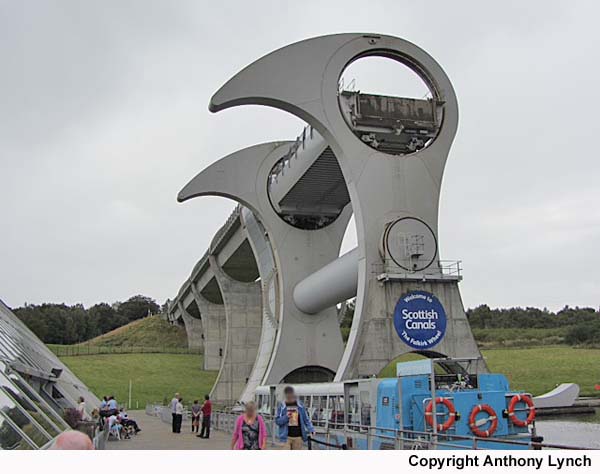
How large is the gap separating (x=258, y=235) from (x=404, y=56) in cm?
1752

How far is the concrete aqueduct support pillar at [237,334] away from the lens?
1969 inches

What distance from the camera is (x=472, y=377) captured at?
15.3m

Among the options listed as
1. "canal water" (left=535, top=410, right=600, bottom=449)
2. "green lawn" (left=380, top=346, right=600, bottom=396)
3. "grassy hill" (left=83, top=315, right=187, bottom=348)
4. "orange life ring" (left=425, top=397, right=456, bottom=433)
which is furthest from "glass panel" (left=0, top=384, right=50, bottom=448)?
"grassy hill" (left=83, top=315, right=187, bottom=348)

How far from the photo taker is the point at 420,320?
23469 millimetres

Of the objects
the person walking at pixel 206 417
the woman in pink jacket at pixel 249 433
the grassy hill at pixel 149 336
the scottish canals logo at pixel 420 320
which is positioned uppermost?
the grassy hill at pixel 149 336

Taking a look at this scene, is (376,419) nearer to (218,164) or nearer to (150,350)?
(218,164)

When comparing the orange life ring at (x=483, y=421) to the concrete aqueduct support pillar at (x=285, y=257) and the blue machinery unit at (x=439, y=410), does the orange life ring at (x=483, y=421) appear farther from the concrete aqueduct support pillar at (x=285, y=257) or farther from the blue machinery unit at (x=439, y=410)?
the concrete aqueduct support pillar at (x=285, y=257)

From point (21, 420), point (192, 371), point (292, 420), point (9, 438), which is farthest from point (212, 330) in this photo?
point (9, 438)

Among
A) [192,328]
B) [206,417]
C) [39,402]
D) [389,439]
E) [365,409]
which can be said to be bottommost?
[206,417]

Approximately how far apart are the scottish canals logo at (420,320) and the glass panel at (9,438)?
16.9 m

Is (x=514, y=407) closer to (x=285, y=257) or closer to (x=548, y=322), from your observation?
(x=285, y=257)

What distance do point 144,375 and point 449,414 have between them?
56623 mm

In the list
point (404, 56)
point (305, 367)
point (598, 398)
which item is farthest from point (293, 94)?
point (598, 398)

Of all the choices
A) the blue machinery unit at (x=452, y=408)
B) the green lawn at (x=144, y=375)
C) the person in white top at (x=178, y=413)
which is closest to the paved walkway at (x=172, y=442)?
the person in white top at (x=178, y=413)
